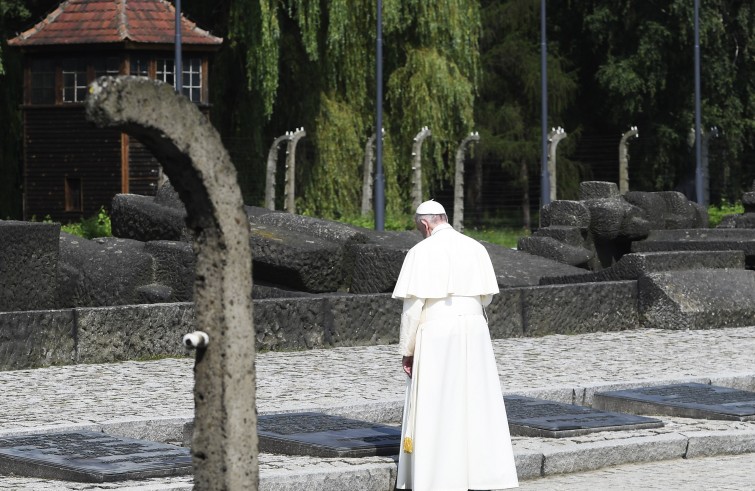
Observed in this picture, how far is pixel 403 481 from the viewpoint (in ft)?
26.9

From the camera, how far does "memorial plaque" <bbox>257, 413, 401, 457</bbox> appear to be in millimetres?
8789

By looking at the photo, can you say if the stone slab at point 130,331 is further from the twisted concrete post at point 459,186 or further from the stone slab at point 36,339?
the twisted concrete post at point 459,186

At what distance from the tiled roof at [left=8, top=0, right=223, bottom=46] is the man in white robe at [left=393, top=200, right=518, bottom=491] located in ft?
80.6

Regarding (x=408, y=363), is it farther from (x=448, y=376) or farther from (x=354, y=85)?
(x=354, y=85)

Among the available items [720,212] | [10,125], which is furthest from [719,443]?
[10,125]

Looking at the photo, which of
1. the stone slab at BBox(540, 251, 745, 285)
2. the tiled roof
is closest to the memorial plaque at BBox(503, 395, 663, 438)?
the stone slab at BBox(540, 251, 745, 285)

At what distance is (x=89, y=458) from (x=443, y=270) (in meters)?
2.14

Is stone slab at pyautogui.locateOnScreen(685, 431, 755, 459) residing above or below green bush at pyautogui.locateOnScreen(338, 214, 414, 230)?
below

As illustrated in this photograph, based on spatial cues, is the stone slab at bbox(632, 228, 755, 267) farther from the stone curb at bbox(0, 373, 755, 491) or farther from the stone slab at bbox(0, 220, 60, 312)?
the stone curb at bbox(0, 373, 755, 491)

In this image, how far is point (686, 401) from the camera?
10.8 metres

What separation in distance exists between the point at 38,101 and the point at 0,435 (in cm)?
2425

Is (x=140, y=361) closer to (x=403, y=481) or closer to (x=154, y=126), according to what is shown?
(x=403, y=481)

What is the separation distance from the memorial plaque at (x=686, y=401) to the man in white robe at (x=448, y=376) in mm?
2672

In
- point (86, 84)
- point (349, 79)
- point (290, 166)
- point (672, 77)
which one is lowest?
point (290, 166)
